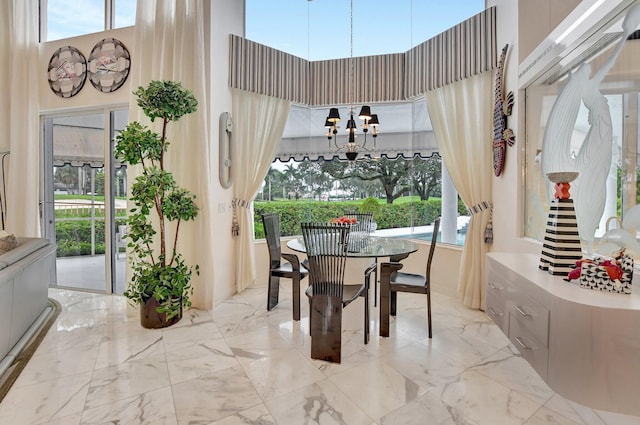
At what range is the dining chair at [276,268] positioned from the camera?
3305 millimetres

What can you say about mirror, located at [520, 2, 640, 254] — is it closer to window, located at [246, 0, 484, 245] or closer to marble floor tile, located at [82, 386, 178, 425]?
window, located at [246, 0, 484, 245]

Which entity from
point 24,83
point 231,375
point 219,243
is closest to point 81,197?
point 24,83

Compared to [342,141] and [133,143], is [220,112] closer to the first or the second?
[133,143]

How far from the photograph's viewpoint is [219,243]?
383 centimetres

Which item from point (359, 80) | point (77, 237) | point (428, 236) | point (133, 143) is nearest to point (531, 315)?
point (428, 236)

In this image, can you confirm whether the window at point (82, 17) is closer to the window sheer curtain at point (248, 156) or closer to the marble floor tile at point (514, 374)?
the window sheer curtain at point (248, 156)

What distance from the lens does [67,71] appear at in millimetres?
4074

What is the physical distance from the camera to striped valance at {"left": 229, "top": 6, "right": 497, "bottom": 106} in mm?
3580

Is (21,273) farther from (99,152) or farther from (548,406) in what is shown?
(548,406)

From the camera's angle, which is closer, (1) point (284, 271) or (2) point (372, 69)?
(1) point (284, 271)

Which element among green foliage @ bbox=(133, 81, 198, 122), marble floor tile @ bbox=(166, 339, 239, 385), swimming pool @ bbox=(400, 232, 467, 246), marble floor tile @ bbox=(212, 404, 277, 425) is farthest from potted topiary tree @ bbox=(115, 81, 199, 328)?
swimming pool @ bbox=(400, 232, 467, 246)

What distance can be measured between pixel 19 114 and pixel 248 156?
2807 millimetres

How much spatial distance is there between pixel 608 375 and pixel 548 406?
0.87 metres

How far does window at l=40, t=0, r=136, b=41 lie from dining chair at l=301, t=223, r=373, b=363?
386 centimetres
